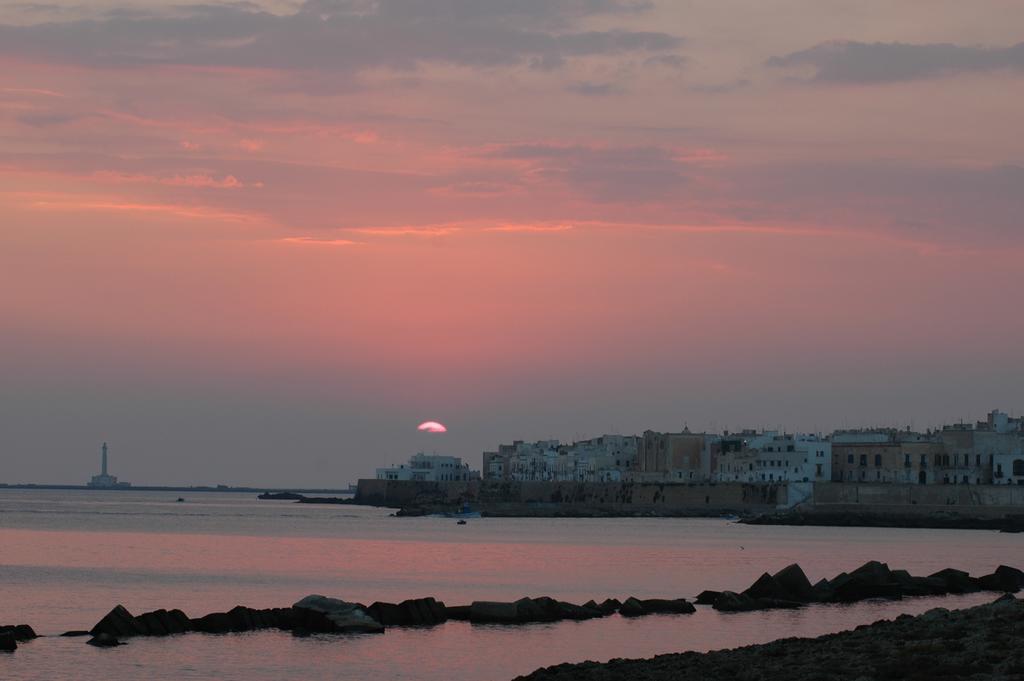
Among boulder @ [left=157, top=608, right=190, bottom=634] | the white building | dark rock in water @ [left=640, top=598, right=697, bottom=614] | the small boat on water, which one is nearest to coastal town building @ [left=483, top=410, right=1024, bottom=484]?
the white building

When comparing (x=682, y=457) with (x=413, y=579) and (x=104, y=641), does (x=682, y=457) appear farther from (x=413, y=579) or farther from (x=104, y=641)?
(x=104, y=641)

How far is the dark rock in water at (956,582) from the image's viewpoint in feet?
188

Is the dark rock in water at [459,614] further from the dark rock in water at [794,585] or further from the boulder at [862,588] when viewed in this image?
the boulder at [862,588]

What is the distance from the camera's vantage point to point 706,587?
206 feet

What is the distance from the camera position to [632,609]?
48469 mm

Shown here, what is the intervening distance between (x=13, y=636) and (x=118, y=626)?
2.53 metres

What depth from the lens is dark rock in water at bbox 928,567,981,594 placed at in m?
57.3

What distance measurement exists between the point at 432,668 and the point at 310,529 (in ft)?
288

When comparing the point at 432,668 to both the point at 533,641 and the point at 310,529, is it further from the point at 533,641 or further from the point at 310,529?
the point at 310,529

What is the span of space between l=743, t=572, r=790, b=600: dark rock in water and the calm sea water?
6.15 feet

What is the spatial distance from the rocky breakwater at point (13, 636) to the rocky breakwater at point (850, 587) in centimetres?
2023

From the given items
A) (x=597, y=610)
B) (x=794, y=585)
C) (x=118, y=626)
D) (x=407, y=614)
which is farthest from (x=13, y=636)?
(x=794, y=585)

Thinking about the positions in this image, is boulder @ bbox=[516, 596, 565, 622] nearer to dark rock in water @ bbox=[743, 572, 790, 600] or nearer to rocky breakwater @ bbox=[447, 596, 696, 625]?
rocky breakwater @ bbox=[447, 596, 696, 625]

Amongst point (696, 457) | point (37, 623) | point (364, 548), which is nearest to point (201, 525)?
point (364, 548)
